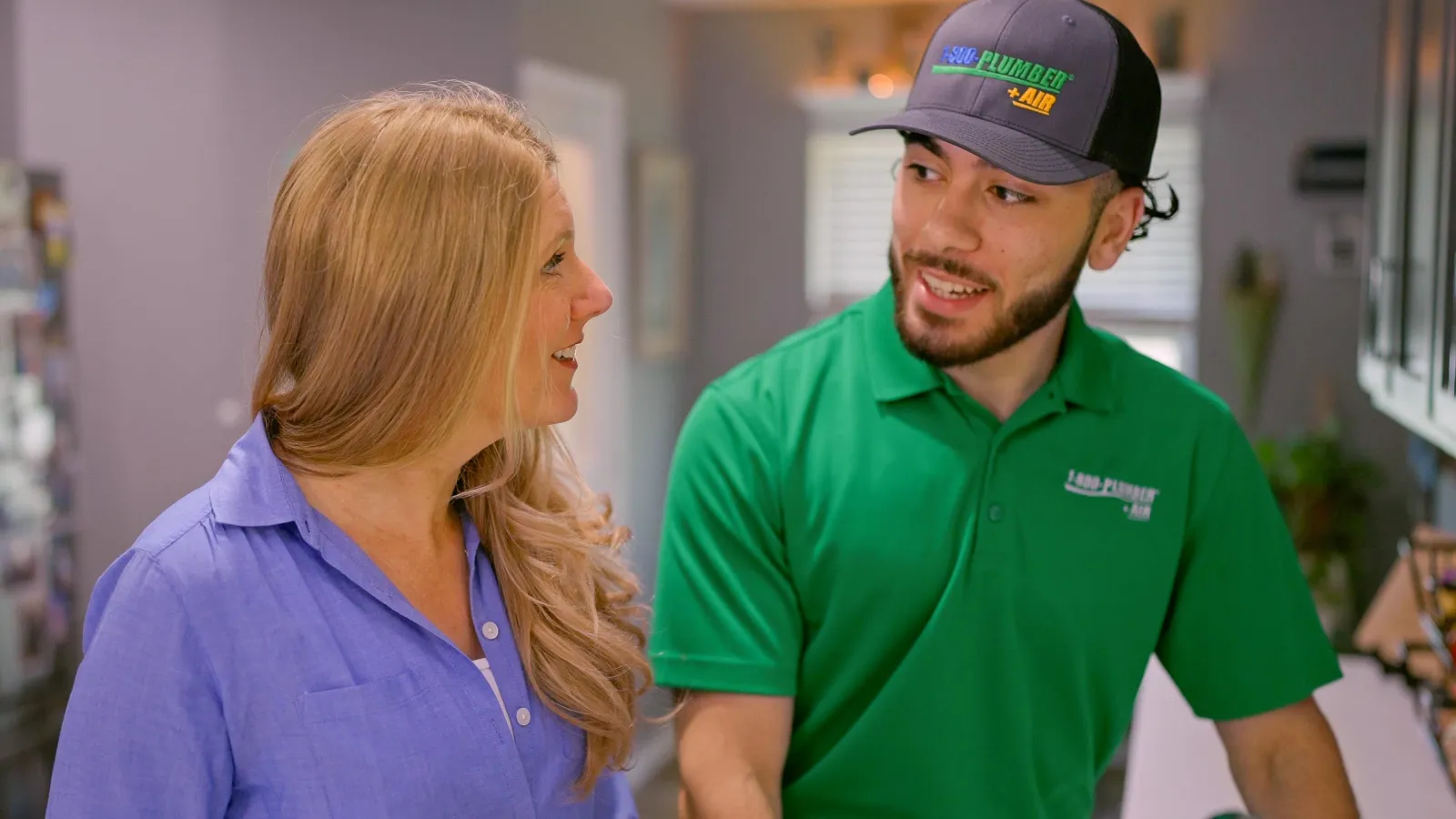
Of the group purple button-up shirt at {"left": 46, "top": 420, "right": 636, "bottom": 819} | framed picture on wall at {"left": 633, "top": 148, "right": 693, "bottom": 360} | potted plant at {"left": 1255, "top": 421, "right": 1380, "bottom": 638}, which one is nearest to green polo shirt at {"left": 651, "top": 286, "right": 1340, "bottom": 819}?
purple button-up shirt at {"left": 46, "top": 420, "right": 636, "bottom": 819}

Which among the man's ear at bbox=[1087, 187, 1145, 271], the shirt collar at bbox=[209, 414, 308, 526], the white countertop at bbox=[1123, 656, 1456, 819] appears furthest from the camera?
the white countertop at bbox=[1123, 656, 1456, 819]

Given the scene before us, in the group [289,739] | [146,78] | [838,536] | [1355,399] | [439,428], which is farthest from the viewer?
[1355,399]

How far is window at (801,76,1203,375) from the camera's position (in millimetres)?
4883

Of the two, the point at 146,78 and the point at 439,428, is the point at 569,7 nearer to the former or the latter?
the point at 146,78

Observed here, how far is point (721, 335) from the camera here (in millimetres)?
5551

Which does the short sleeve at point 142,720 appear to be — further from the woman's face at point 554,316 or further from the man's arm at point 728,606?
the man's arm at point 728,606

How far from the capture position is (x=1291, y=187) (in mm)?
4781

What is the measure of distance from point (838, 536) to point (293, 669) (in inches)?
23.2

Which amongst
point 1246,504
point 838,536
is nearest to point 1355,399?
point 1246,504

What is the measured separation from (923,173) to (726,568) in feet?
1.54

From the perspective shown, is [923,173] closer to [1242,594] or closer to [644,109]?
[1242,594]

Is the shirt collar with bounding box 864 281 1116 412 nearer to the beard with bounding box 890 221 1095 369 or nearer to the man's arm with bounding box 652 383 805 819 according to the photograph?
the beard with bounding box 890 221 1095 369

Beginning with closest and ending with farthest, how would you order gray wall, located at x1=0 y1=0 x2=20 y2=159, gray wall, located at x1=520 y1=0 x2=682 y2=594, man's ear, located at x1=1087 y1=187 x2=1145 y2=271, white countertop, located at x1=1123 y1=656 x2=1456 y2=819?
man's ear, located at x1=1087 y1=187 x2=1145 y2=271 → white countertop, located at x1=1123 y1=656 x2=1456 y2=819 → gray wall, located at x1=0 y1=0 x2=20 y2=159 → gray wall, located at x1=520 y1=0 x2=682 y2=594

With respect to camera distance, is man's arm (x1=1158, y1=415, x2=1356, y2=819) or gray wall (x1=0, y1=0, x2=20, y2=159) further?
gray wall (x1=0, y1=0, x2=20, y2=159)
